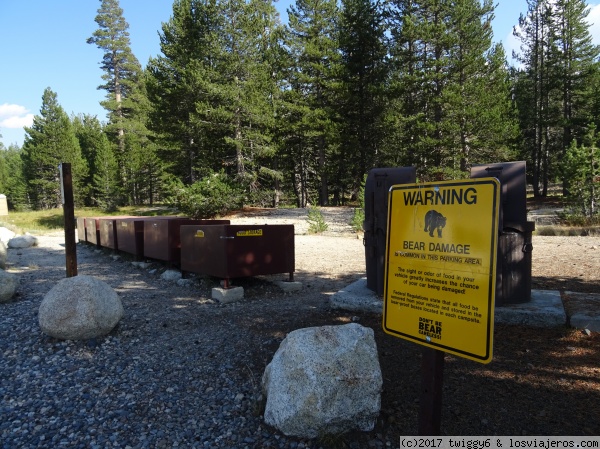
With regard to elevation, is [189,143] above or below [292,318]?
above

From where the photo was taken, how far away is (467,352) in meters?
1.76

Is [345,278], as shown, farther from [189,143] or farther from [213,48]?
[189,143]

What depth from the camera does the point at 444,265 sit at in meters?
1.85

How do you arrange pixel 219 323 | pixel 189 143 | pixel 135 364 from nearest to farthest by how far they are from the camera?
pixel 135 364 → pixel 219 323 → pixel 189 143

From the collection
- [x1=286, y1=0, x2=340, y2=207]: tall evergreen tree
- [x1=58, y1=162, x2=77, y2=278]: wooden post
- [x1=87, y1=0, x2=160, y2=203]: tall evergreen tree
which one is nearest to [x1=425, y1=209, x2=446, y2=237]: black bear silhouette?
[x1=58, y1=162, x2=77, y2=278]: wooden post

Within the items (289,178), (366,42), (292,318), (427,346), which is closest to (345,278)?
(292,318)

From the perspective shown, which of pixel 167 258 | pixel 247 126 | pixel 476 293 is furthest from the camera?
pixel 247 126

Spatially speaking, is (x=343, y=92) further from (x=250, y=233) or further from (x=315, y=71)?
(x=250, y=233)

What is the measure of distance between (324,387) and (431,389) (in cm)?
103

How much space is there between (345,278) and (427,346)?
6.37 meters

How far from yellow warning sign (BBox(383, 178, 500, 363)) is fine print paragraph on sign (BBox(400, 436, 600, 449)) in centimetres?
115

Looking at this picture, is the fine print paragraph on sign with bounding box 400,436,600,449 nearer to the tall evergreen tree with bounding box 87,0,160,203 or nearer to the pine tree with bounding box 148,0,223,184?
the pine tree with bounding box 148,0,223,184

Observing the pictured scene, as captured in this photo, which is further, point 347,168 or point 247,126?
point 347,168

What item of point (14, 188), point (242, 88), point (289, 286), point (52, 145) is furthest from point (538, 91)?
point (14, 188)
